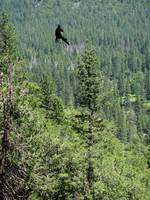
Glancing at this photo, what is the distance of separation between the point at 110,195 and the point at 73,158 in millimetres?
3704

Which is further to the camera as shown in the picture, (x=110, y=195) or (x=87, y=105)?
(x=87, y=105)

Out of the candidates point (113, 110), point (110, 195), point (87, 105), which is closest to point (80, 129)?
point (87, 105)

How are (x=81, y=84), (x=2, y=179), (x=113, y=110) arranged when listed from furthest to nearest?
(x=113, y=110), (x=81, y=84), (x=2, y=179)

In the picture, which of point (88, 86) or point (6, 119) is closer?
point (6, 119)

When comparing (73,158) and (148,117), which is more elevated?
(73,158)

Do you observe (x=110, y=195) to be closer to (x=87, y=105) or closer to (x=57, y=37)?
(x=87, y=105)

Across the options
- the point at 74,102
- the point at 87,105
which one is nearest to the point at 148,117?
the point at 74,102

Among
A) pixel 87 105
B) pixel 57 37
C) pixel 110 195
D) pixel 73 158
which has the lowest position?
pixel 110 195

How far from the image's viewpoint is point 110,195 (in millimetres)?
35812

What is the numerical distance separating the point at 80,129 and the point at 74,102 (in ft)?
442

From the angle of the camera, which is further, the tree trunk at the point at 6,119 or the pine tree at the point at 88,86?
the pine tree at the point at 88,86

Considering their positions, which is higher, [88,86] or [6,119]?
[6,119]

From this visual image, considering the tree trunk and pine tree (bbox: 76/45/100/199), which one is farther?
pine tree (bbox: 76/45/100/199)

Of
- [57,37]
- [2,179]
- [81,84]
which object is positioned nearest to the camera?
[57,37]
